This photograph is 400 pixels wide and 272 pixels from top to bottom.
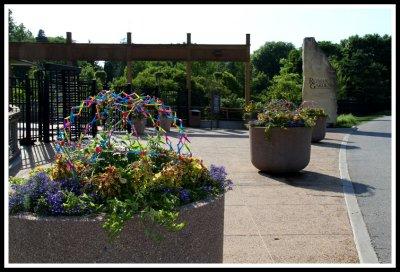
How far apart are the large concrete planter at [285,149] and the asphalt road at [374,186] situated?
993 mm

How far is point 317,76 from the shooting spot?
22172 mm

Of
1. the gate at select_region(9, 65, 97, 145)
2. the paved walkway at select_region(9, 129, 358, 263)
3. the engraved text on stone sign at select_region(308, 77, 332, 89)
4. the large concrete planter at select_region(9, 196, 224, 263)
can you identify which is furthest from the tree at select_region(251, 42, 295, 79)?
the large concrete planter at select_region(9, 196, 224, 263)

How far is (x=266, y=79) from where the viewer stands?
52.0m

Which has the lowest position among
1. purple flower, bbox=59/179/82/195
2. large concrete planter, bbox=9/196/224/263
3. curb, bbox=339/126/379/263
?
curb, bbox=339/126/379/263

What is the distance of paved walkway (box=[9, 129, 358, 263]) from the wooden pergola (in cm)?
1408

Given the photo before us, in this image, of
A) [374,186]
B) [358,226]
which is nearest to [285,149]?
[374,186]

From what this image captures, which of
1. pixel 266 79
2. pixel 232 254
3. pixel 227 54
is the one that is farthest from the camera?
pixel 266 79

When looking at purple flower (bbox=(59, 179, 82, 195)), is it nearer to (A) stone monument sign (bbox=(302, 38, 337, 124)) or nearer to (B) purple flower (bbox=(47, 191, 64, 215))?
(B) purple flower (bbox=(47, 191, 64, 215))

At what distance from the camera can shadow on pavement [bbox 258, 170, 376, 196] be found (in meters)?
8.30

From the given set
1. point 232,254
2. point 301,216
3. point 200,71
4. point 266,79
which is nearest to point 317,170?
point 301,216

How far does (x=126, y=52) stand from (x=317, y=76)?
28.5 feet

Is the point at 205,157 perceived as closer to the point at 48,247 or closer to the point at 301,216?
the point at 301,216

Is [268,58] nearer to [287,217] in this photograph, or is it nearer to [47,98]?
[47,98]

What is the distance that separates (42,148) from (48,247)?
33.8 ft
